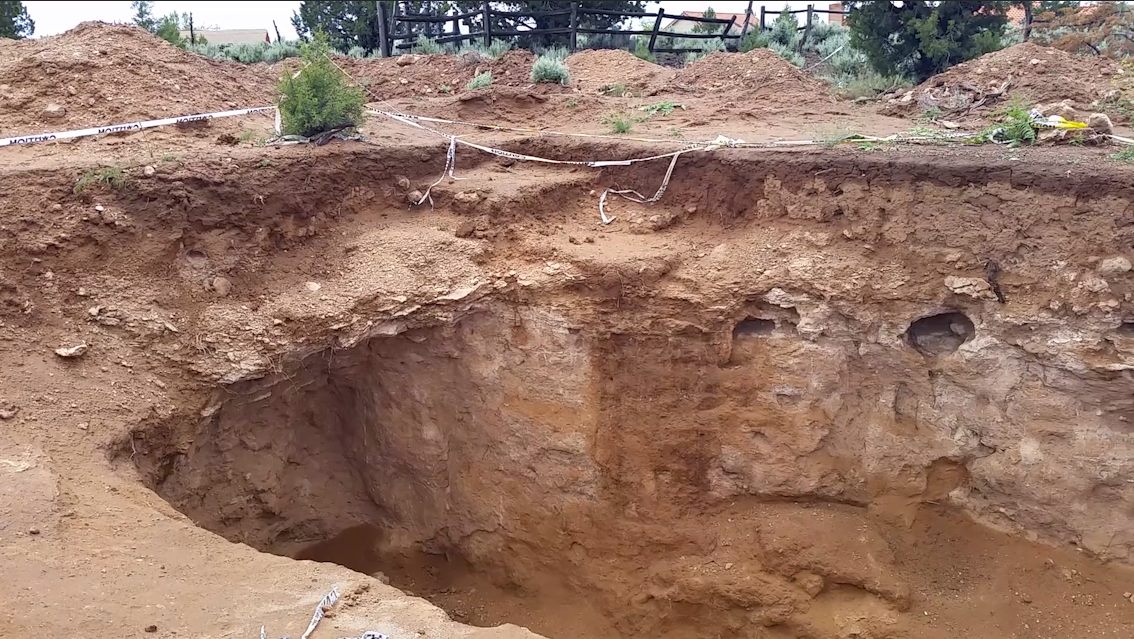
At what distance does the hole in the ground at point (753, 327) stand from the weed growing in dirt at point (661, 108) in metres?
3.83

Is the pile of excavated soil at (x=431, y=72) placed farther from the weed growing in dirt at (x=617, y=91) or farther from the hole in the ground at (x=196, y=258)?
the hole in the ground at (x=196, y=258)

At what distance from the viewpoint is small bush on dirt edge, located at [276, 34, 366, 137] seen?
25.0 ft

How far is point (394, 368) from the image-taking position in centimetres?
722

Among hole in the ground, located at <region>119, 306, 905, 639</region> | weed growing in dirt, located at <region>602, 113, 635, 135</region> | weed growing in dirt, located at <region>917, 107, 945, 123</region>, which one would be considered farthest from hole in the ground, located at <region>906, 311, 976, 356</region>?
weed growing in dirt, located at <region>602, 113, 635, 135</region>

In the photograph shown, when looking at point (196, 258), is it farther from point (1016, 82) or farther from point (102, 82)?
point (1016, 82)

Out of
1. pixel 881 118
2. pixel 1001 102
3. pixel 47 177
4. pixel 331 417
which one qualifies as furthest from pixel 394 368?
pixel 1001 102

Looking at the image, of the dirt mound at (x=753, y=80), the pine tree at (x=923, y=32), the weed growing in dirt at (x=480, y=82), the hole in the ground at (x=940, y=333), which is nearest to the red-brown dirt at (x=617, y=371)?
the hole in the ground at (x=940, y=333)

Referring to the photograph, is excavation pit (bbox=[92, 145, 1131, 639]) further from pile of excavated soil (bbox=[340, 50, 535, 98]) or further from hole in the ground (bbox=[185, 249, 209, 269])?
pile of excavated soil (bbox=[340, 50, 535, 98])

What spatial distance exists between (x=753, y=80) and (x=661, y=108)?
5.59ft

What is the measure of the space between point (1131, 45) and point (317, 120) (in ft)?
46.6

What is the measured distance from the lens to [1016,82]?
9398 millimetres

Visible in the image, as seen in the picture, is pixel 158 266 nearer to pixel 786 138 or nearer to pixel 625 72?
pixel 786 138

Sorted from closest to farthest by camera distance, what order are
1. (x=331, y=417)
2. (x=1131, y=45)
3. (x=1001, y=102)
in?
(x=331, y=417) < (x=1001, y=102) < (x=1131, y=45)

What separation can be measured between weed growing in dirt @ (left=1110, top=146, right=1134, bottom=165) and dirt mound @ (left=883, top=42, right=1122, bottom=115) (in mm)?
2662
